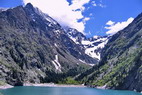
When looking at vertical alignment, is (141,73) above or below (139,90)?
above

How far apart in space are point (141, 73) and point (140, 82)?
6.93m

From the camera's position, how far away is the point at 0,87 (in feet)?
592

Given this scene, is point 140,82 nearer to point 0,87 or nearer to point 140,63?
point 140,63

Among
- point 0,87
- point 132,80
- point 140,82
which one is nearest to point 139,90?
point 140,82

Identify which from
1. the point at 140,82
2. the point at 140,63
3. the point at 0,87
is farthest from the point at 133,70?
the point at 0,87

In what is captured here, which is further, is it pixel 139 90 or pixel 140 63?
pixel 140 63

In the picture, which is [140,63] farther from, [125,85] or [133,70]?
[125,85]

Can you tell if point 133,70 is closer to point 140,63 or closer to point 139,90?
point 140,63

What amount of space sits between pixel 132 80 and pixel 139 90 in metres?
20.8

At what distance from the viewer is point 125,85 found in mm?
198375

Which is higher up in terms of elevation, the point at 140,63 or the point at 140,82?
the point at 140,63

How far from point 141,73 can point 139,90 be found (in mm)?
13254

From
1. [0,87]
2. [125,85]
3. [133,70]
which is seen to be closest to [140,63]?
[133,70]

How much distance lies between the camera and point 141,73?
177125 millimetres
